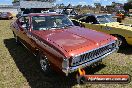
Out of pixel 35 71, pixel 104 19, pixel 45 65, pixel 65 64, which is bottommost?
pixel 35 71

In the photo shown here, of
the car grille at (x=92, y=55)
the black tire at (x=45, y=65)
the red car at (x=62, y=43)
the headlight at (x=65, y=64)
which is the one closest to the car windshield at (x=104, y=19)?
the red car at (x=62, y=43)

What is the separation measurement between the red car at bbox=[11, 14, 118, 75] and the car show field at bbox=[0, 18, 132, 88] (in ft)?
1.30

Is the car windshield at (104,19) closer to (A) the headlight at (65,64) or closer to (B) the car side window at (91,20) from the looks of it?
(B) the car side window at (91,20)

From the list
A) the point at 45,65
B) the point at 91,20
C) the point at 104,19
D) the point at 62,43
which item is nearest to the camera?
the point at 62,43

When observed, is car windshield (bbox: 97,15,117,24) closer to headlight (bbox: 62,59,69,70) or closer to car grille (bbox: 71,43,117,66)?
car grille (bbox: 71,43,117,66)

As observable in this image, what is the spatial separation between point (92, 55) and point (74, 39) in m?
0.71

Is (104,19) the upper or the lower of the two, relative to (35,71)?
upper

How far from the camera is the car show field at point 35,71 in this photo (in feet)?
18.8

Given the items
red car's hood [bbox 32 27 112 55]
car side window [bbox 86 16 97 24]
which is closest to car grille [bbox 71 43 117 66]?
red car's hood [bbox 32 27 112 55]

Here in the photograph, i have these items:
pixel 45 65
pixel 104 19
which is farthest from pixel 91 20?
pixel 45 65

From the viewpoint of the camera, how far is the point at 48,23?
23.6ft

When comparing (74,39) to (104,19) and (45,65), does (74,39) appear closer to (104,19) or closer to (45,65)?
(45,65)

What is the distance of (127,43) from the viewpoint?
28.9 feet

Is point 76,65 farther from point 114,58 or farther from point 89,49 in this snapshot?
point 114,58
